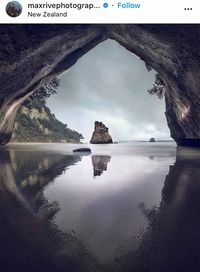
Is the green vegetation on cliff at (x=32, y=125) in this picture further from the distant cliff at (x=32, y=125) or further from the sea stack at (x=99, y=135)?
the sea stack at (x=99, y=135)

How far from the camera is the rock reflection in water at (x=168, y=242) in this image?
2.08 meters

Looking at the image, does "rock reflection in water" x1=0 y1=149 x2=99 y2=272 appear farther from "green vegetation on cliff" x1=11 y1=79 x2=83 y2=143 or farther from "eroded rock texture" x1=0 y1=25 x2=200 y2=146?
"green vegetation on cliff" x1=11 y1=79 x2=83 y2=143

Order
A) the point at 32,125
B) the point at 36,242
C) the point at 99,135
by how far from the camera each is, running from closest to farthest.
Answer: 1. the point at 36,242
2. the point at 32,125
3. the point at 99,135
